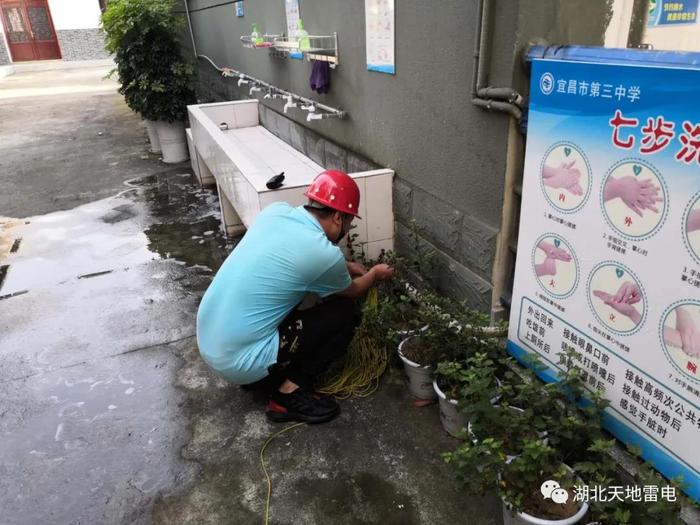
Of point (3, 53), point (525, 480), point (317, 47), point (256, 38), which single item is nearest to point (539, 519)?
point (525, 480)

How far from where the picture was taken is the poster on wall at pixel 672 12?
8.88ft

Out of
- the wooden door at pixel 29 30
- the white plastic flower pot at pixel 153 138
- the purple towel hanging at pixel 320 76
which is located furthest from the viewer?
the wooden door at pixel 29 30

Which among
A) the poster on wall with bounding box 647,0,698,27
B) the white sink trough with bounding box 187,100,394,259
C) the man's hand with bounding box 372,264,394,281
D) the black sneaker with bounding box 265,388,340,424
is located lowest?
the black sneaker with bounding box 265,388,340,424

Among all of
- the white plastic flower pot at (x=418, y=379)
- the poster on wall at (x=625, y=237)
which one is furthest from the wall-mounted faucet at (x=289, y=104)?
the poster on wall at (x=625, y=237)

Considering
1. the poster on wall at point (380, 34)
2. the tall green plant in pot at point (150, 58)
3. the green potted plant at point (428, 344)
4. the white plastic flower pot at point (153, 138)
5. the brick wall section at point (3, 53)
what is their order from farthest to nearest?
the brick wall section at point (3, 53) < the white plastic flower pot at point (153, 138) < the tall green plant in pot at point (150, 58) < the poster on wall at point (380, 34) < the green potted plant at point (428, 344)

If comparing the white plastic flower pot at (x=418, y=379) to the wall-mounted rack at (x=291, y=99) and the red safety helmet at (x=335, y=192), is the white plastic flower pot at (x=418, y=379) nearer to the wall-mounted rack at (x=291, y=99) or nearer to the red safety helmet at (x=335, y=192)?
the red safety helmet at (x=335, y=192)

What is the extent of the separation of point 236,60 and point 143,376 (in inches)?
236

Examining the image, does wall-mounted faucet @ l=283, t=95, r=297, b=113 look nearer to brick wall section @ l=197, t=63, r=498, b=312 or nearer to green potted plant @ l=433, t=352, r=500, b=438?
brick wall section @ l=197, t=63, r=498, b=312

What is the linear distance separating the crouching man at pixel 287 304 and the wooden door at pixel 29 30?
3120cm

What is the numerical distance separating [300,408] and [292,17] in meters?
4.12

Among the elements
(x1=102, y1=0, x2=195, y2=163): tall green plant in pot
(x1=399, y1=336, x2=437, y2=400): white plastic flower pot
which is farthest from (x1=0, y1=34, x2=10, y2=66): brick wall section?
(x1=399, y1=336, x2=437, y2=400): white plastic flower pot

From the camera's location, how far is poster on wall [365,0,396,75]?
3598mm

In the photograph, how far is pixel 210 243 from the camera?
6.02 metres

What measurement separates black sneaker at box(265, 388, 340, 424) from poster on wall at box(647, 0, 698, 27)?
2783mm
